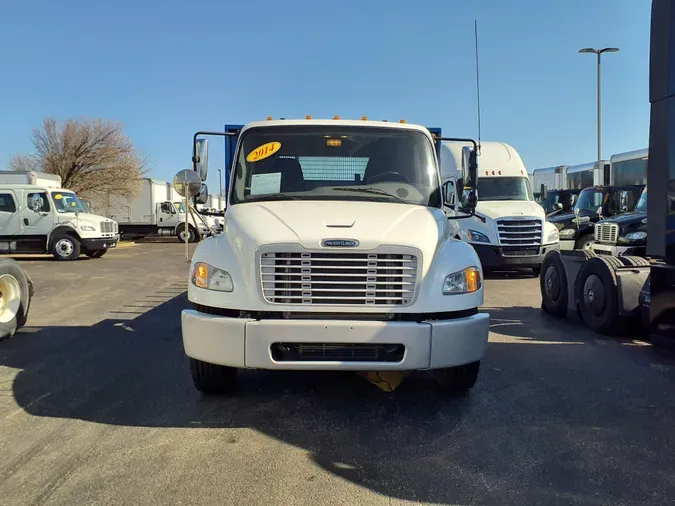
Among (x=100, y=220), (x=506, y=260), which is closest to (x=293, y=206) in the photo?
(x=506, y=260)

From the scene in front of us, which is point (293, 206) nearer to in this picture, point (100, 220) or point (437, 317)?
point (437, 317)

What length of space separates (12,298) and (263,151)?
4010 mm

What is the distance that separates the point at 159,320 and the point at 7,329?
194cm

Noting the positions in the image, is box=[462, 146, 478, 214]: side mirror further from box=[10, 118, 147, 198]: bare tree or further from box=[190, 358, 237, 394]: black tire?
box=[10, 118, 147, 198]: bare tree

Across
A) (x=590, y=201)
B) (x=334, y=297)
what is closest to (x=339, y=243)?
(x=334, y=297)

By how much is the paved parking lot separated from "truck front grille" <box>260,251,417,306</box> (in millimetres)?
920

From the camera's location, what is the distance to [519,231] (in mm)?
13406

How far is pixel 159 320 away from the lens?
8227 mm

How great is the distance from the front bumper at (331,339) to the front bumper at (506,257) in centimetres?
962

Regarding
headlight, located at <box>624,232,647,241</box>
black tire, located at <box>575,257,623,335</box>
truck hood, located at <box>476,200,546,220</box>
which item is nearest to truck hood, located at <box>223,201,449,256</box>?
black tire, located at <box>575,257,623,335</box>

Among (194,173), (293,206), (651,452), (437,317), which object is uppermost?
(194,173)

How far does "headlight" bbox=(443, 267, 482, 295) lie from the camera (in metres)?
4.14

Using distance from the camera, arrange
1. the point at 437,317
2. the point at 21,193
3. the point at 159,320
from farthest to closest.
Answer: the point at 21,193
the point at 159,320
the point at 437,317

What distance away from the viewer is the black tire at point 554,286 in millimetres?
8102
